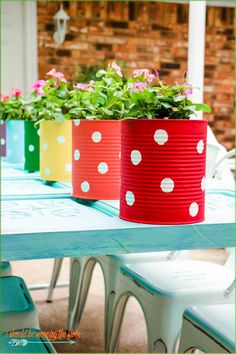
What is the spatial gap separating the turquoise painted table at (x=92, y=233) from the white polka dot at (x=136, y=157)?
0.33ft

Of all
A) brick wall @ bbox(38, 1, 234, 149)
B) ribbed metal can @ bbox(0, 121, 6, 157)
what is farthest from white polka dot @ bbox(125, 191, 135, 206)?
brick wall @ bbox(38, 1, 234, 149)

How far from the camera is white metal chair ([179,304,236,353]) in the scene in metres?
1.22

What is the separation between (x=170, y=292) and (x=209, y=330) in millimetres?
332

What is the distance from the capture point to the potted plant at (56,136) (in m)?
1.41

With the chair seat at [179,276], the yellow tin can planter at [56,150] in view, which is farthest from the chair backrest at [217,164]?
the yellow tin can planter at [56,150]

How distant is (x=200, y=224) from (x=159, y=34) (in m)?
5.07

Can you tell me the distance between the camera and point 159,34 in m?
5.78

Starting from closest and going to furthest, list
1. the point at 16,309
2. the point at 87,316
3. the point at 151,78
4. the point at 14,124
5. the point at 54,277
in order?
1. the point at 151,78
2. the point at 16,309
3. the point at 14,124
4. the point at 87,316
5. the point at 54,277

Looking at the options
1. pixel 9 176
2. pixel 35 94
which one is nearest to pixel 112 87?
pixel 9 176

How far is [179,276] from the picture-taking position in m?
1.71

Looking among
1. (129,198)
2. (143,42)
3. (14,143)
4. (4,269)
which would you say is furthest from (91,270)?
(143,42)

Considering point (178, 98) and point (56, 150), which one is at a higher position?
point (178, 98)

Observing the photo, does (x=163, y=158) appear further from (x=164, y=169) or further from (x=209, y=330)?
(x=209, y=330)

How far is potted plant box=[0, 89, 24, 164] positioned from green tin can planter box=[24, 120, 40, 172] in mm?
283
